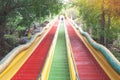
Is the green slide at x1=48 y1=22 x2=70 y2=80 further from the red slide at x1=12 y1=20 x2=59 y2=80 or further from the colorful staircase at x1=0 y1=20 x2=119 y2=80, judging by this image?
the red slide at x1=12 y1=20 x2=59 y2=80

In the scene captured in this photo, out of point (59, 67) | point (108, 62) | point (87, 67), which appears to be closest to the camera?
point (108, 62)

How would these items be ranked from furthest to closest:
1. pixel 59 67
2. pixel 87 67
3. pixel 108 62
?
pixel 59 67, pixel 87 67, pixel 108 62

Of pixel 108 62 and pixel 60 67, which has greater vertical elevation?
pixel 108 62

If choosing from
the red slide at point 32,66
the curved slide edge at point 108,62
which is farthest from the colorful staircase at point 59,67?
the curved slide edge at point 108,62

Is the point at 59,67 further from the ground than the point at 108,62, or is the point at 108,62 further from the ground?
the point at 108,62

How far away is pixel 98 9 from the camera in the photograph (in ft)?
61.0

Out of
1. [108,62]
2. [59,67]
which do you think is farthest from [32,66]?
[108,62]

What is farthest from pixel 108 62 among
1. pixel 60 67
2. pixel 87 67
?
pixel 60 67

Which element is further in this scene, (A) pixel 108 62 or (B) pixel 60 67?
(B) pixel 60 67

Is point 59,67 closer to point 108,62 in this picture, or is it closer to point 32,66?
point 32,66

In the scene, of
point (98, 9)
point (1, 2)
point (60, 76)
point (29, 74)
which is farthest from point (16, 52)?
point (98, 9)

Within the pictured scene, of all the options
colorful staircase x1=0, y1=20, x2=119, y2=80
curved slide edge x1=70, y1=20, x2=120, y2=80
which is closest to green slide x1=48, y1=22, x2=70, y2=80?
colorful staircase x1=0, y1=20, x2=119, y2=80

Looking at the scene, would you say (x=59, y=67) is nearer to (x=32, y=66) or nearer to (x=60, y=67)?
(x=60, y=67)

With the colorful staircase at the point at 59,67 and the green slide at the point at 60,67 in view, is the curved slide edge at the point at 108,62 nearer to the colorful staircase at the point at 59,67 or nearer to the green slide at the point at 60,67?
the colorful staircase at the point at 59,67
